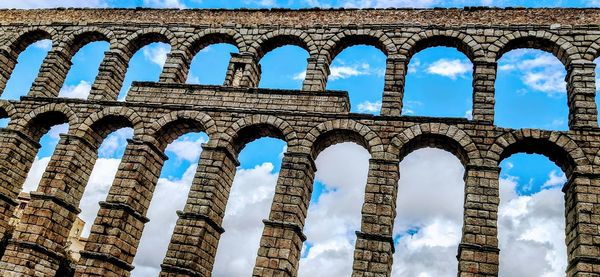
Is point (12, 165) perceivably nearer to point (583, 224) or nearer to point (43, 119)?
point (43, 119)

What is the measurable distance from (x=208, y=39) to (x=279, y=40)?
2284 mm

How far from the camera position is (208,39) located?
1650 centimetres

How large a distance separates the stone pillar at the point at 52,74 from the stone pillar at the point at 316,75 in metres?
7.98

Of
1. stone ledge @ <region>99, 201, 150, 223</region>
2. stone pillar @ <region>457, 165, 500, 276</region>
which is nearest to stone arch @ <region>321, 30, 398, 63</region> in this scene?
stone pillar @ <region>457, 165, 500, 276</region>

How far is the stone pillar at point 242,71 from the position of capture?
1508cm

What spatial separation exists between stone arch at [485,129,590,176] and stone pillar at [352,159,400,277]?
2306mm

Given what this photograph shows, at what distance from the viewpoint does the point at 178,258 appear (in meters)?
12.1

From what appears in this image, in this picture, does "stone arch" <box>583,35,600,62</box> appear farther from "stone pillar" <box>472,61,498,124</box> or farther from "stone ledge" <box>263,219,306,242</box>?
"stone ledge" <box>263,219,306,242</box>

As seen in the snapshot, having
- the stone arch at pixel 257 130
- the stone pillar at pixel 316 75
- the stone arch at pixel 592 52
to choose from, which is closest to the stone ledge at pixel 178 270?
the stone arch at pixel 257 130

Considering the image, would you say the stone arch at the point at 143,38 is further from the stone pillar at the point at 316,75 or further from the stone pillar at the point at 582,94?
the stone pillar at the point at 582,94

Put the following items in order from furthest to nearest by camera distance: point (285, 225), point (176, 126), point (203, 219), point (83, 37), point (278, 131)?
1. point (83, 37)
2. point (176, 126)
3. point (278, 131)
4. point (203, 219)
5. point (285, 225)

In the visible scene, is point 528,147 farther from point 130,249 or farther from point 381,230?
point 130,249

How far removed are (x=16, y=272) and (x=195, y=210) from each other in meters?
4.56

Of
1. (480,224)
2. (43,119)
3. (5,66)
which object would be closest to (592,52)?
(480,224)
